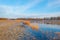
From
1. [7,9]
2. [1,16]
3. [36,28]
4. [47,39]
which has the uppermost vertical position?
[7,9]

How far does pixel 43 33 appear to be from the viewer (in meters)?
2.29

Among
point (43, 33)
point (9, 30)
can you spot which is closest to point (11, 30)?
point (9, 30)

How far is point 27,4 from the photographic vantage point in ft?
7.46

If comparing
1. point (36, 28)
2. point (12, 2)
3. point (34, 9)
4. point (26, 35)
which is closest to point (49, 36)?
point (36, 28)

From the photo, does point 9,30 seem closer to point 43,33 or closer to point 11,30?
point 11,30

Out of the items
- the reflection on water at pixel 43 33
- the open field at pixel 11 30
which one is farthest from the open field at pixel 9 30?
the reflection on water at pixel 43 33

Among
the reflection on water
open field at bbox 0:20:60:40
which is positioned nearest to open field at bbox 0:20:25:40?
open field at bbox 0:20:60:40

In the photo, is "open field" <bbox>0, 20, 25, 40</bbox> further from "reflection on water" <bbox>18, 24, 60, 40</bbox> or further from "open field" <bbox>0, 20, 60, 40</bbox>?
"reflection on water" <bbox>18, 24, 60, 40</bbox>

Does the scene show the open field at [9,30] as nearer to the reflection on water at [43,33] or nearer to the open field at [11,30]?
the open field at [11,30]

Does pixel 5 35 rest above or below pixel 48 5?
below

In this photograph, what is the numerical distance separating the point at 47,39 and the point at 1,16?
3.37ft

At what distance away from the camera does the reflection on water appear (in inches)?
88.1

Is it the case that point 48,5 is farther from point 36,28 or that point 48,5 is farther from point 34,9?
point 36,28

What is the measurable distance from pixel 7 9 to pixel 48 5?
820 millimetres
